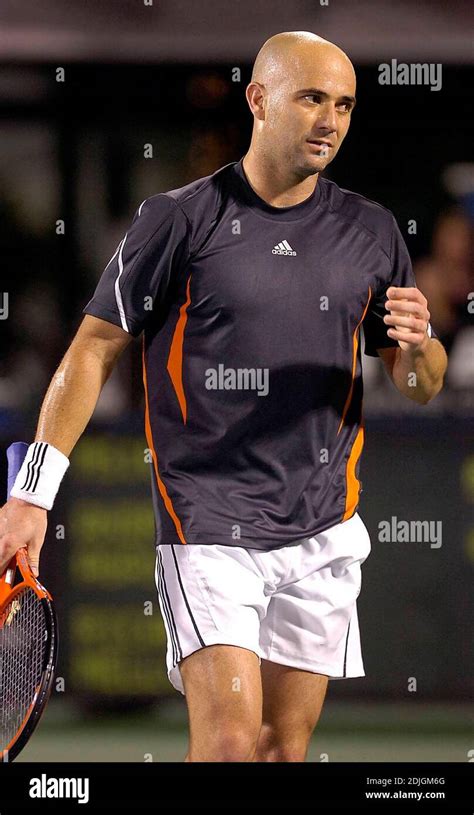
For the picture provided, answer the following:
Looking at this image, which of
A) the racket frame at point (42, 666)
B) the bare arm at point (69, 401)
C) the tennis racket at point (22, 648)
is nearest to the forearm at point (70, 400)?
the bare arm at point (69, 401)

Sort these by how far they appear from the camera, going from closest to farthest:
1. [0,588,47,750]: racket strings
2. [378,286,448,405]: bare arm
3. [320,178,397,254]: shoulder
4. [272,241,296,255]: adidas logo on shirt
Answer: [378,286,448,405]: bare arm < [0,588,47,750]: racket strings < [272,241,296,255]: adidas logo on shirt < [320,178,397,254]: shoulder

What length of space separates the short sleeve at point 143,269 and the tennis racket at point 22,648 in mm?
367

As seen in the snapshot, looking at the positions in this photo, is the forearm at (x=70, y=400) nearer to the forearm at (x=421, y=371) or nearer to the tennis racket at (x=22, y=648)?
the tennis racket at (x=22, y=648)

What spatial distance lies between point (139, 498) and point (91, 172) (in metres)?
1.27

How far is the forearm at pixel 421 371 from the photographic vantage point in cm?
312

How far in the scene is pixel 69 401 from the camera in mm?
2918

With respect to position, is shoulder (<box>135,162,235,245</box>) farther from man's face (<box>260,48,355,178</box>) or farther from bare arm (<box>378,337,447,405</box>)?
bare arm (<box>378,337,447,405</box>)

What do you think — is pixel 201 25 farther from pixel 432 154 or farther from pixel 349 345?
pixel 349 345

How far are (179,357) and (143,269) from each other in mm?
215

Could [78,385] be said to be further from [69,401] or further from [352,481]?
[352,481]

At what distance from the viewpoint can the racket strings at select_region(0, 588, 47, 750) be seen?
296cm

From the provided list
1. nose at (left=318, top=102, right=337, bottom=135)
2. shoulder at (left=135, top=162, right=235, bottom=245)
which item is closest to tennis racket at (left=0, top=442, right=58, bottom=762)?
shoulder at (left=135, top=162, right=235, bottom=245)

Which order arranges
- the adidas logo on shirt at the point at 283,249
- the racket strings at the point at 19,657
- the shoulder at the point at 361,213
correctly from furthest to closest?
the shoulder at the point at 361,213
the adidas logo on shirt at the point at 283,249
the racket strings at the point at 19,657

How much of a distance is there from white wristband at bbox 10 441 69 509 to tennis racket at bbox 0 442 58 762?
10cm
